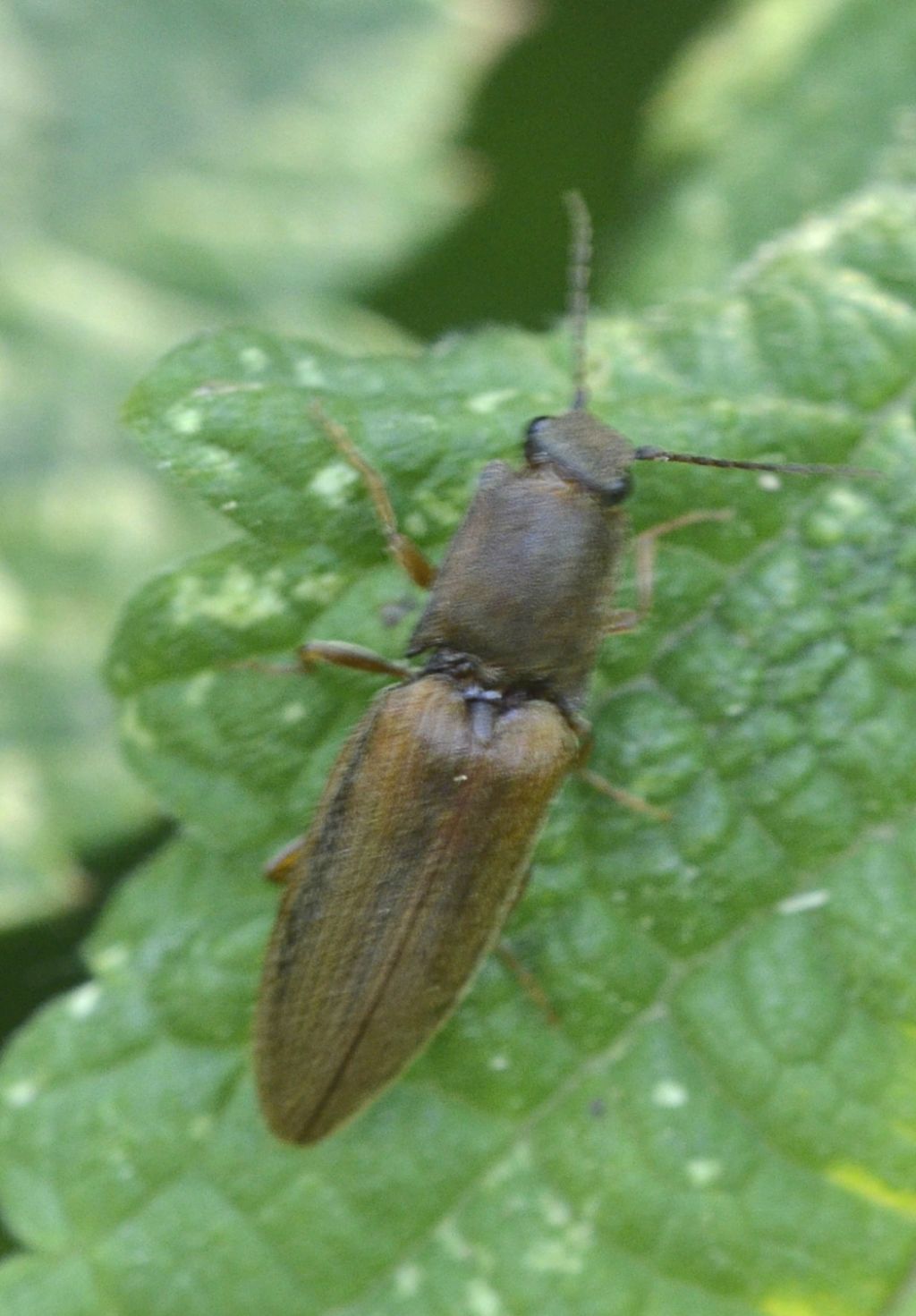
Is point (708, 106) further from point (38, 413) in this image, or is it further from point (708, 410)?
point (38, 413)

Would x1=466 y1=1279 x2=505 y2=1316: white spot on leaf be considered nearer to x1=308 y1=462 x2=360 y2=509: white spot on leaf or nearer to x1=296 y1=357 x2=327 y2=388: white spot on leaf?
x1=308 y1=462 x2=360 y2=509: white spot on leaf

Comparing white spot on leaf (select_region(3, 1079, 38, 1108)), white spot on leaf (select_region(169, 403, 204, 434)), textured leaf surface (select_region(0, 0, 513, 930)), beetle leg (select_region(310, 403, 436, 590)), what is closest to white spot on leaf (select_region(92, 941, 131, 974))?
white spot on leaf (select_region(3, 1079, 38, 1108))

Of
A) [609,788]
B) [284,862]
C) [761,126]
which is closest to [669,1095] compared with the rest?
[609,788]

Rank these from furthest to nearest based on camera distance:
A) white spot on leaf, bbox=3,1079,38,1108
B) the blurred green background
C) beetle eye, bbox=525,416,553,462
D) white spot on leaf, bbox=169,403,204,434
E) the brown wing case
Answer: the blurred green background
white spot on leaf, bbox=3,1079,38,1108
beetle eye, bbox=525,416,553,462
the brown wing case
white spot on leaf, bbox=169,403,204,434

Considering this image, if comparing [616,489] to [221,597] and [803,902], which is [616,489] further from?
[803,902]

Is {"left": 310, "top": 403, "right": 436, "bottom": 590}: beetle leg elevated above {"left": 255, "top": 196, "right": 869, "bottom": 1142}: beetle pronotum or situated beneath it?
elevated above

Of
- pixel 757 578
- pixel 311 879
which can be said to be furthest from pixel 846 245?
pixel 311 879
